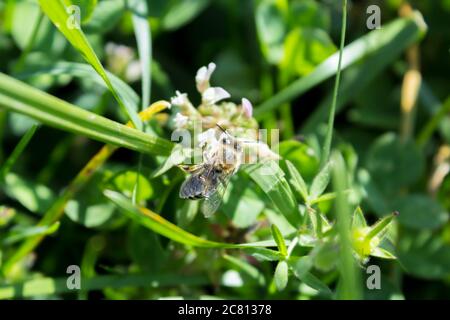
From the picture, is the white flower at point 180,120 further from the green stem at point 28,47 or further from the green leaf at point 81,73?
the green stem at point 28,47

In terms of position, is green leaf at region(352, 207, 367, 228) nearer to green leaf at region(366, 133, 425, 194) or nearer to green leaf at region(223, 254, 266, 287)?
green leaf at region(223, 254, 266, 287)

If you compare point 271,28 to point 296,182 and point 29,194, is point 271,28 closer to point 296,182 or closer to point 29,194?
point 296,182

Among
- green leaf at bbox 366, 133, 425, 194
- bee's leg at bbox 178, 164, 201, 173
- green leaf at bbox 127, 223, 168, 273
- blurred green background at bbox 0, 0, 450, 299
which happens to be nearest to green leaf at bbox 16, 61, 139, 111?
blurred green background at bbox 0, 0, 450, 299
